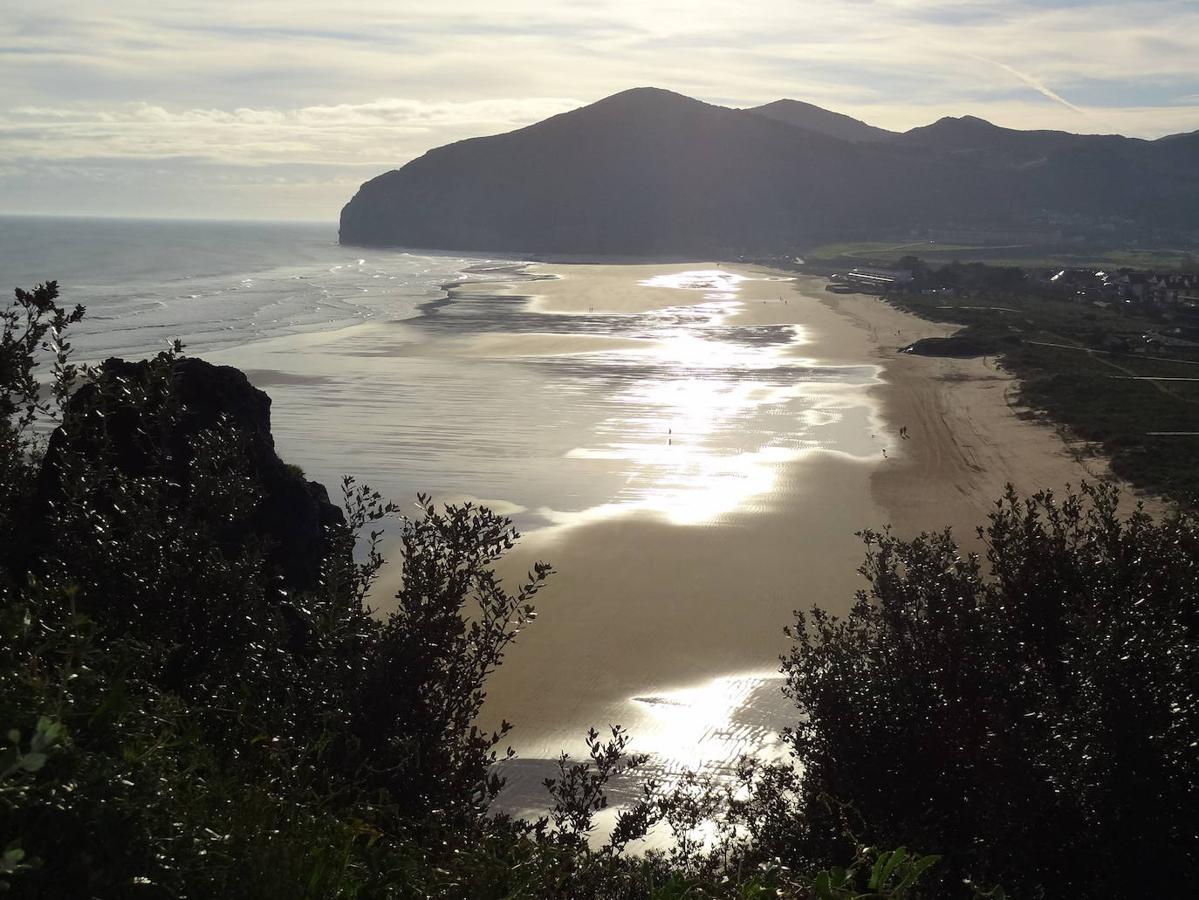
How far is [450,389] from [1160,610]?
102 feet

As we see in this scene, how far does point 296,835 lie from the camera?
135 inches

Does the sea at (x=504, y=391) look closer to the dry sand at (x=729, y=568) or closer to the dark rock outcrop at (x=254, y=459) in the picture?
the dry sand at (x=729, y=568)

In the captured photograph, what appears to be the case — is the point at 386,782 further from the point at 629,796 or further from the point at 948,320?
the point at 948,320

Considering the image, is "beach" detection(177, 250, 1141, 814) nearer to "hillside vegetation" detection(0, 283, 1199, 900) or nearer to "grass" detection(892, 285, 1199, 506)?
"grass" detection(892, 285, 1199, 506)

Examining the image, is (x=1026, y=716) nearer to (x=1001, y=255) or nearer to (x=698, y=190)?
(x=1001, y=255)

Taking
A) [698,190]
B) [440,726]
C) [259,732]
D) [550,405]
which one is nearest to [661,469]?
[550,405]

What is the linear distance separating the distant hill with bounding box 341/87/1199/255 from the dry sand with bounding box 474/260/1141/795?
Result: 11774 cm

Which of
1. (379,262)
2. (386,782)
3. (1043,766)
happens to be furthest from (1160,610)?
(379,262)

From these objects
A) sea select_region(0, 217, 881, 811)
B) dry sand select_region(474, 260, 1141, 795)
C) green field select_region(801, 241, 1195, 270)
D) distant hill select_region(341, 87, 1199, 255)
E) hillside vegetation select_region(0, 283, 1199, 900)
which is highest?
distant hill select_region(341, 87, 1199, 255)

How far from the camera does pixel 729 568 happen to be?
1895 centimetres

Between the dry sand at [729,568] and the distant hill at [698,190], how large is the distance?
11774 cm

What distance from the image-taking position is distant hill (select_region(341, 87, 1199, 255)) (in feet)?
520

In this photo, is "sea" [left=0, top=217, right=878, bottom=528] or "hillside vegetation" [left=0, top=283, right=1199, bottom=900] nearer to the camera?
"hillside vegetation" [left=0, top=283, right=1199, bottom=900]

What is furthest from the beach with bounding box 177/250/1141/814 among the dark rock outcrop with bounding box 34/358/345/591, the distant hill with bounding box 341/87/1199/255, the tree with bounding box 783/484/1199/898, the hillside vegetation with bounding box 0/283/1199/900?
the distant hill with bounding box 341/87/1199/255
